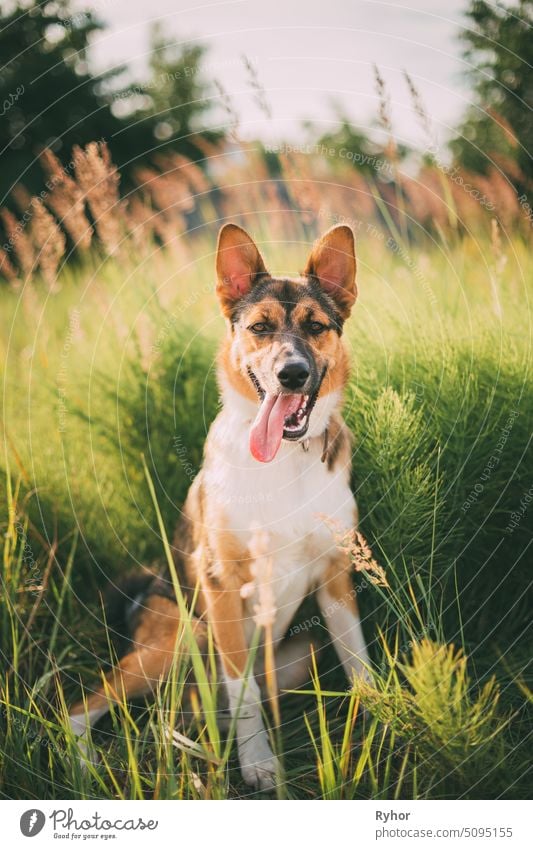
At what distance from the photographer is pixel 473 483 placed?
3.56 m

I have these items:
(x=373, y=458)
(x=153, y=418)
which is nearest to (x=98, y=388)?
(x=153, y=418)

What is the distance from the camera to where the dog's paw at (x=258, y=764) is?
312cm

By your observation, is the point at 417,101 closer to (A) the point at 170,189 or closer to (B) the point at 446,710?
(A) the point at 170,189

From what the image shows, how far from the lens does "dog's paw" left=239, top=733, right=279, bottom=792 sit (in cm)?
312

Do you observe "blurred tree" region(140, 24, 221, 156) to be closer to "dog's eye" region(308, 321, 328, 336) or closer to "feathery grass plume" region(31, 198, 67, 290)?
"feathery grass plume" region(31, 198, 67, 290)

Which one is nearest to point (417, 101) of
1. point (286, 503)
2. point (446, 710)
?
point (286, 503)

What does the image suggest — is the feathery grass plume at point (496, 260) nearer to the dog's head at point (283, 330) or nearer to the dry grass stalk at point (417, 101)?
the dry grass stalk at point (417, 101)

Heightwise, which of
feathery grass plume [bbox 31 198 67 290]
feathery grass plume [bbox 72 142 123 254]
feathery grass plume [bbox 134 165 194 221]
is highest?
feathery grass plume [bbox 134 165 194 221]

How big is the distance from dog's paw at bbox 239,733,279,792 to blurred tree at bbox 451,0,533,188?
13.7 ft

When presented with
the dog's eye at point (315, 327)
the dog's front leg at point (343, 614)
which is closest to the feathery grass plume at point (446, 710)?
the dog's front leg at point (343, 614)

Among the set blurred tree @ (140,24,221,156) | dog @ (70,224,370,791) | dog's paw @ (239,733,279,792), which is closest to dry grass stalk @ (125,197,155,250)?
blurred tree @ (140,24,221,156)

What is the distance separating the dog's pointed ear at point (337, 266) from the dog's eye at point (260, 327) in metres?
0.42

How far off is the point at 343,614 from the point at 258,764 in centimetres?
86

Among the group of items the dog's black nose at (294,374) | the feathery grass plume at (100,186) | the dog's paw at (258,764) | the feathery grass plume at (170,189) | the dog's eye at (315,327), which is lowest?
the dog's paw at (258,764)
